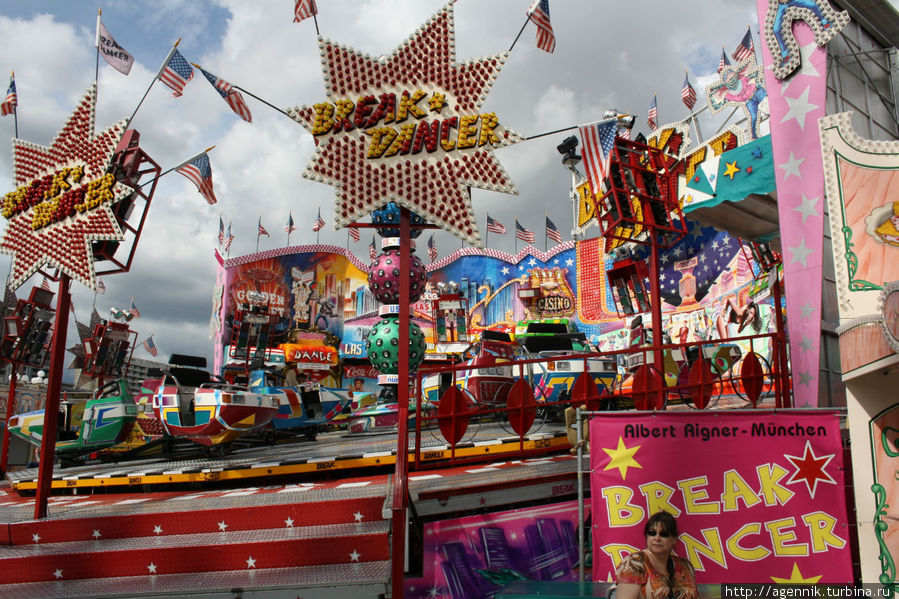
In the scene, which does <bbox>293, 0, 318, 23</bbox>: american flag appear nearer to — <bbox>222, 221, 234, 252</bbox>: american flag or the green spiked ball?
the green spiked ball

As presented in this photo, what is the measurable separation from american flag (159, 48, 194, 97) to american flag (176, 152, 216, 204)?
1.97 meters

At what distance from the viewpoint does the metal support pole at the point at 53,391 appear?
743 centimetres

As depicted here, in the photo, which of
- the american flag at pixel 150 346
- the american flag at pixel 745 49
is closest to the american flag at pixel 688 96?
the american flag at pixel 745 49

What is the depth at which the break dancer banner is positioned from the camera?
4914 mm

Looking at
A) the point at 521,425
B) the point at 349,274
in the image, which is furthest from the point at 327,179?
the point at 349,274

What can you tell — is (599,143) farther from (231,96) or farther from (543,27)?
(231,96)

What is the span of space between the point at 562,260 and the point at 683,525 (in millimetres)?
32455

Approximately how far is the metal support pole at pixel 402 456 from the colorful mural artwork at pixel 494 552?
0.43 metres

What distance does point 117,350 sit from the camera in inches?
897

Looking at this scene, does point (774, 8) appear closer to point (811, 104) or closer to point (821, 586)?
point (811, 104)

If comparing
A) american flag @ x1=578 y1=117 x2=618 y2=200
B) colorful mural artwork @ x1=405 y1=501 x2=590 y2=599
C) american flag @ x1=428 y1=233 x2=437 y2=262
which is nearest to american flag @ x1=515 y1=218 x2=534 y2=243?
american flag @ x1=428 y1=233 x2=437 y2=262

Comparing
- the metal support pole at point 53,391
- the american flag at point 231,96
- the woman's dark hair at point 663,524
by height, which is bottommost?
the woman's dark hair at point 663,524

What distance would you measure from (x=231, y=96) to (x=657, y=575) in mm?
10109

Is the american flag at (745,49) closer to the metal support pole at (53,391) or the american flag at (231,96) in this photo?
the american flag at (231,96)
